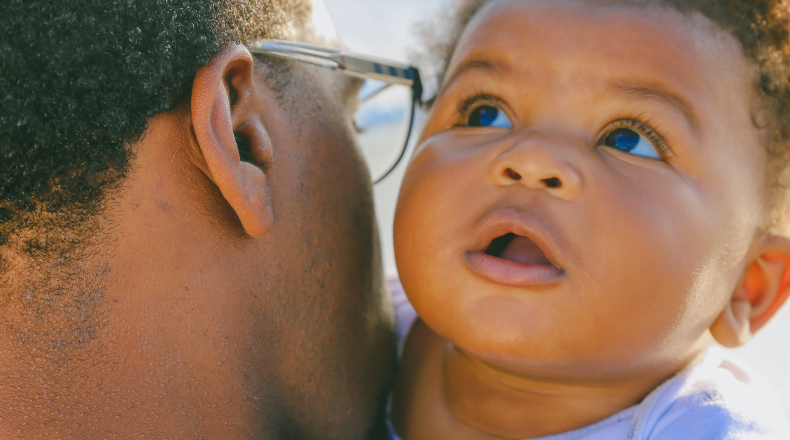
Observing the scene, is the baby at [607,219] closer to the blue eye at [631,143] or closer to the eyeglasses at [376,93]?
the blue eye at [631,143]

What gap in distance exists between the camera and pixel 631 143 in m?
1.38

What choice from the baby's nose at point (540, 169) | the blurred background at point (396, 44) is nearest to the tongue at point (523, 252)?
the baby's nose at point (540, 169)

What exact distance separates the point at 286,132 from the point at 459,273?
47 cm

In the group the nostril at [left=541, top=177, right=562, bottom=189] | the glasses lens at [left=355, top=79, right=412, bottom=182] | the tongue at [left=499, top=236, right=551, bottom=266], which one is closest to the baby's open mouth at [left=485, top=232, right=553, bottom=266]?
the tongue at [left=499, top=236, right=551, bottom=266]

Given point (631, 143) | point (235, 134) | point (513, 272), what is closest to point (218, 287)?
point (235, 134)

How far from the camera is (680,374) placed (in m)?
1.48

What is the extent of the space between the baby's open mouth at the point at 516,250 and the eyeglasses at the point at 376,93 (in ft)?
1.37

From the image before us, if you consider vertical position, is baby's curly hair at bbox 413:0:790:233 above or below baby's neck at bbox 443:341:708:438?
above

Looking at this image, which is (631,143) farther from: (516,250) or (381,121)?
(381,121)

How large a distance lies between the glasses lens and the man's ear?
629 mm

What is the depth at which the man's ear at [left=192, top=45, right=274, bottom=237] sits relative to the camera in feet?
3.49

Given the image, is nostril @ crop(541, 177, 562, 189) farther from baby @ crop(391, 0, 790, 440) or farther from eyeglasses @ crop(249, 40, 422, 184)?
eyeglasses @ crop(249, 40, 422, 184)

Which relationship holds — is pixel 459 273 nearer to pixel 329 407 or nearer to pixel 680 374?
pixel 329 407

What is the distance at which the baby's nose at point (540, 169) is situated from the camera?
126 centimetres
